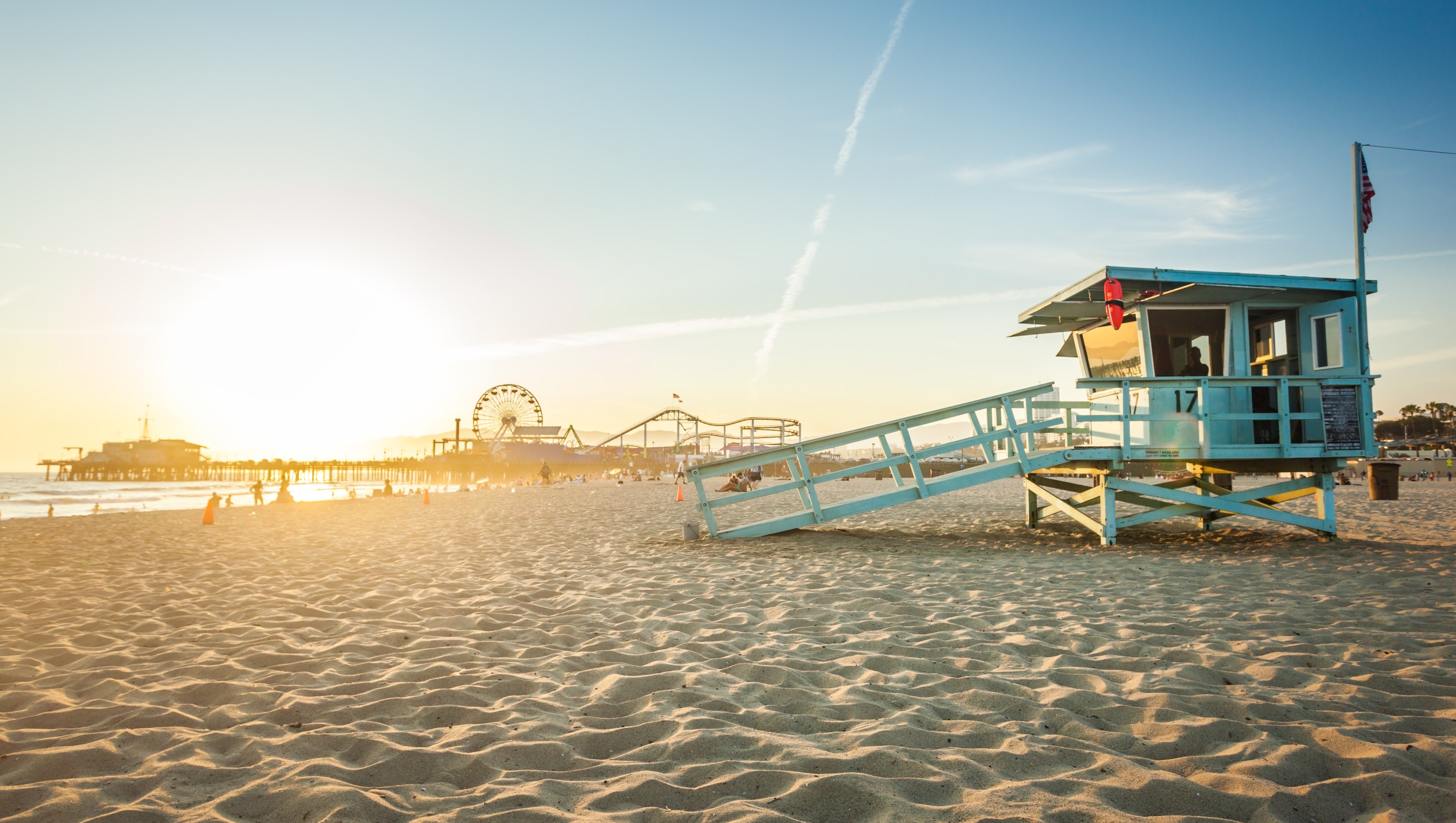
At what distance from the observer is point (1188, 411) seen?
869 centimetres

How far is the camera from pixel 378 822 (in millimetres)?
2291

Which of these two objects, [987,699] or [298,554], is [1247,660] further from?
[298,554]

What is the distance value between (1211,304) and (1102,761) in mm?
8749

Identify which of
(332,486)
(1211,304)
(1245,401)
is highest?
(1211,304)

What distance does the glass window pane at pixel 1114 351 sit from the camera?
945cm

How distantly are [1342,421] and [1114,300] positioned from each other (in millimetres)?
3375

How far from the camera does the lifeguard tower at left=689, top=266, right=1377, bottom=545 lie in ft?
27.8

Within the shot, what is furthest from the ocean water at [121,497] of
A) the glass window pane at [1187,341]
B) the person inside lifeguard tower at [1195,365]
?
the person inside lifeguard tower at [1195,365]

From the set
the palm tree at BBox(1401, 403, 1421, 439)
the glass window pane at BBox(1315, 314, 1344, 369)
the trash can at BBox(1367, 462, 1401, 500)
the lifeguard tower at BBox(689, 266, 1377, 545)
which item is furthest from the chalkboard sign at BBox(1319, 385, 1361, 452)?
the palm tree at BBox(1401, 403, 1421, 439)

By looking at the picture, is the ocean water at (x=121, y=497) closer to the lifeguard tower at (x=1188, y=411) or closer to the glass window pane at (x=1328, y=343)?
the lifeguard tower at (x=1188, y=411)

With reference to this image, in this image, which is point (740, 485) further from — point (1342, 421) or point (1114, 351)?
point (1342, 421)

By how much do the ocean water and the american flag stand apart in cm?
2796

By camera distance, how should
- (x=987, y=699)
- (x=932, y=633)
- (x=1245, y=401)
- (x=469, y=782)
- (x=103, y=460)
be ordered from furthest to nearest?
(x=103, y=460)
(x=1245, y=401)
(x=932, y=633)
(x=987, y=699)
(x=469, y=782)

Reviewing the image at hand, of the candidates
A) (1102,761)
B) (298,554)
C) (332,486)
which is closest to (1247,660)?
(1102,761)
